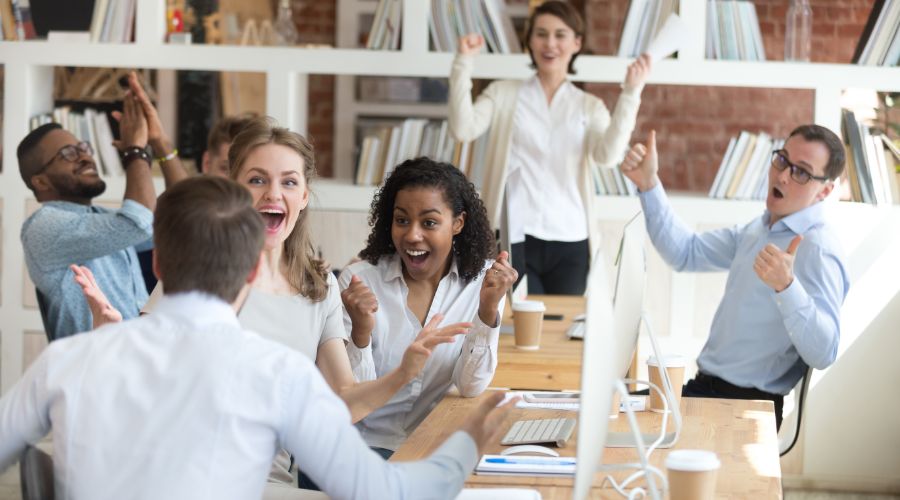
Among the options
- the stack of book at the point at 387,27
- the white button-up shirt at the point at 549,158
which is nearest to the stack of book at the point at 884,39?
the white button-up shirt at the point at 549,158

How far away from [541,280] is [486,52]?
2.96 feet

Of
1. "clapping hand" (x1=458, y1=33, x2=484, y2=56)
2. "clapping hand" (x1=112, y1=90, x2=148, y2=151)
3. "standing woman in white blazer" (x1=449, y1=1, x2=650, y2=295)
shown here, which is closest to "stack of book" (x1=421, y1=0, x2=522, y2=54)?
"standing woman in white blazer" (x1=449, y1=1, x2=650, y2=295)

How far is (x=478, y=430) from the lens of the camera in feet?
5.32

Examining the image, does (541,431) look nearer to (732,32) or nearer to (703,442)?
(703,442)

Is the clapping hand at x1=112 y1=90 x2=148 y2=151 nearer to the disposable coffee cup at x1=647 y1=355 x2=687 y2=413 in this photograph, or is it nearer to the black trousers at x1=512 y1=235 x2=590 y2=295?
the black trousers at x1=512 y1=235 x2=590 y2=295

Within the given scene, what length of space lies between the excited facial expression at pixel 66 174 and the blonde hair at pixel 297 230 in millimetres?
996

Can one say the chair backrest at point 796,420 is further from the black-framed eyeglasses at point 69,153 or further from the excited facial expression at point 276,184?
the black-framed eyeglasses at point 69,153

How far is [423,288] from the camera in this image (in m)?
2.75

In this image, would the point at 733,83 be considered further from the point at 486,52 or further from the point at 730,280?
the point at 730,280

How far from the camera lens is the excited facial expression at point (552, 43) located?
163 inches

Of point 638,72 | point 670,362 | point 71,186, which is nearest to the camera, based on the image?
point 670,362

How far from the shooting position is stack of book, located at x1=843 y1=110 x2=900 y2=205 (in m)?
4.23

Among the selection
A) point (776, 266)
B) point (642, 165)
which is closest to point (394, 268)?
point (776, 266)

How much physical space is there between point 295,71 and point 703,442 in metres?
2.68
